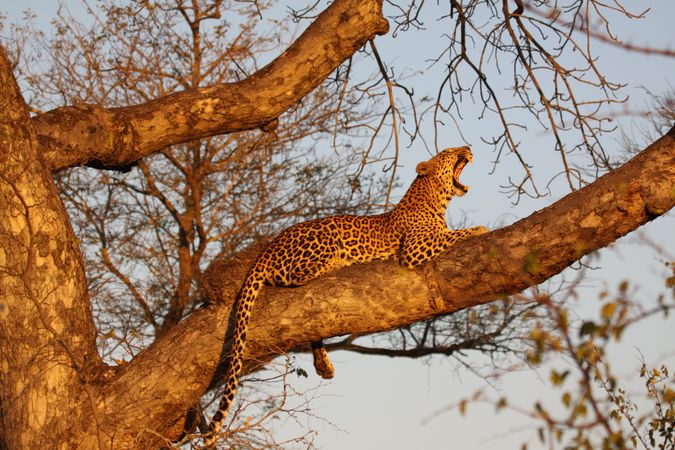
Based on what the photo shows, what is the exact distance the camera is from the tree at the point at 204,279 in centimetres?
619

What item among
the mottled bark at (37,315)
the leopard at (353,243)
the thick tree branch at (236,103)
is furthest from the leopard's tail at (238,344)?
the thick tree branch at (236,103)

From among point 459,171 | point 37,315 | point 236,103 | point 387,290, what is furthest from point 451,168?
point 37,315

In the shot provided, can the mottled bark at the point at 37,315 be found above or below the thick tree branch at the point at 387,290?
above

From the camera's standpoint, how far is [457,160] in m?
9.14

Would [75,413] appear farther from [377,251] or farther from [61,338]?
[377,251]

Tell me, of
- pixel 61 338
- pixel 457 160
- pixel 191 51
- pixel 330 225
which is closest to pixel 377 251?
pixel 330 225

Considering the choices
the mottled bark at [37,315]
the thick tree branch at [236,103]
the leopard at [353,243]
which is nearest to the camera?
the mottled bark at [37,315]

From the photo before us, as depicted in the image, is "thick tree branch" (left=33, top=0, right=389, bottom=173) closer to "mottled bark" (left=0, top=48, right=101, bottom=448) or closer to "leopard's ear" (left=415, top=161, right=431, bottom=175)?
"mottled bark" (left=0, top=48, right=101, bottom=448)

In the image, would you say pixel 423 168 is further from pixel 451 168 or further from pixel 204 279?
pixel 204 279

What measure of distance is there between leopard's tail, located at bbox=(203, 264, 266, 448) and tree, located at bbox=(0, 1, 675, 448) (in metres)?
0.08

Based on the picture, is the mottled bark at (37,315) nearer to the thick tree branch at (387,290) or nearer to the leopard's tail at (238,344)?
the thick tree branch at (387,290)

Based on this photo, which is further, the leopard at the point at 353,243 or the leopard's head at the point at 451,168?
the leopard's head at the point at 451,168

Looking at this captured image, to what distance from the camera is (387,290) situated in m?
6.62

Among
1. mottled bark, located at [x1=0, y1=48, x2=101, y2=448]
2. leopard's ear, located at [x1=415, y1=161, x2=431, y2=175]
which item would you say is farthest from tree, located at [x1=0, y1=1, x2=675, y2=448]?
leopard's ear, located at [x1=415, y1=161, x2=431, y2=175]
